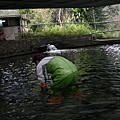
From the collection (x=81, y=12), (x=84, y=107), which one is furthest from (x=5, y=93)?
(x=81, y=12)

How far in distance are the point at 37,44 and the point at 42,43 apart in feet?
1.73

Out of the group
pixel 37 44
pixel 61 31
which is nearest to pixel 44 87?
pixel 37 44

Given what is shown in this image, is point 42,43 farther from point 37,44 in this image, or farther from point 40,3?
point 40,3

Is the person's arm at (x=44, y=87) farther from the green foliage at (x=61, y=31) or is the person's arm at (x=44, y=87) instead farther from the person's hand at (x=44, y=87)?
the green foliage at (x=61, y=31)

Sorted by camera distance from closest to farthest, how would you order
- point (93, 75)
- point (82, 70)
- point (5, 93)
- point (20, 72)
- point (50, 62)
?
point (50, 62), point (5, 93), point (93, 75), point (82, 70), point (20, 72)

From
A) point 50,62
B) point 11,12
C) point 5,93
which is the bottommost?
point 5,93

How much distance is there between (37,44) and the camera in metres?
21.5

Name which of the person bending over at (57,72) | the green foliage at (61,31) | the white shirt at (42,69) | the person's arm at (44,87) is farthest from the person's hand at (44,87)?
the green foliage at (61,31)

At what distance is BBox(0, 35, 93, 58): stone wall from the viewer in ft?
63.8

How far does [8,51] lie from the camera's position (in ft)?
63.8

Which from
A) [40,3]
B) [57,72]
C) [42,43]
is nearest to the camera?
[57,72]

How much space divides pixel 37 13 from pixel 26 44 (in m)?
17.2

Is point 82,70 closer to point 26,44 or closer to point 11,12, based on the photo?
point 26,44

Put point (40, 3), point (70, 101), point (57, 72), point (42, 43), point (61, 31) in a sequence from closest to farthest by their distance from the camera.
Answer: point (57, 72) < point (70, 101) < point (40, 3) < point (42, 43) < point (61, 31)
